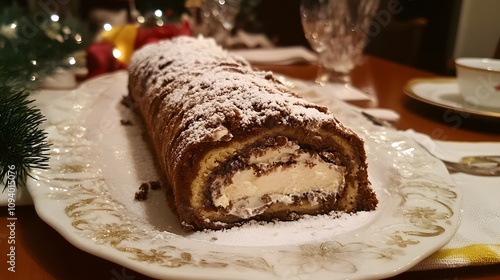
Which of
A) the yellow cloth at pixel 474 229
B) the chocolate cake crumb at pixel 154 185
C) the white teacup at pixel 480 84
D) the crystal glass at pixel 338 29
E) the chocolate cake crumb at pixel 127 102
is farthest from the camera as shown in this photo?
the crystal glass at pixel 338 29

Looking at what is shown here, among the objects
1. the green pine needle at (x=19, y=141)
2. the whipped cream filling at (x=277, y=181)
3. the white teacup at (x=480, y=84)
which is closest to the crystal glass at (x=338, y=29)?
the white teacup at (x=480, y=84)

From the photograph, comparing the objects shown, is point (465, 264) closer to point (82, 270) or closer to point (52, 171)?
point (82, 270)

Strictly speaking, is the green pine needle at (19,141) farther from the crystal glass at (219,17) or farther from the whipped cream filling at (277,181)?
the crystal glass at (219,17)

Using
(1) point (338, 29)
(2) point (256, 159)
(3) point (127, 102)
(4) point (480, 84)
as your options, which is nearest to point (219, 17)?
(1) point (338, 29)

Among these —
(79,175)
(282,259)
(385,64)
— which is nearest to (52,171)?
(79,175)

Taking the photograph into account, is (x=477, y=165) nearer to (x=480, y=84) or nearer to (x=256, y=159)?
(x=480, y=84)

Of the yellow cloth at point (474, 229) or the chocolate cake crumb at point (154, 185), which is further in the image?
the chocolate cake crumb at point (154, 185)
